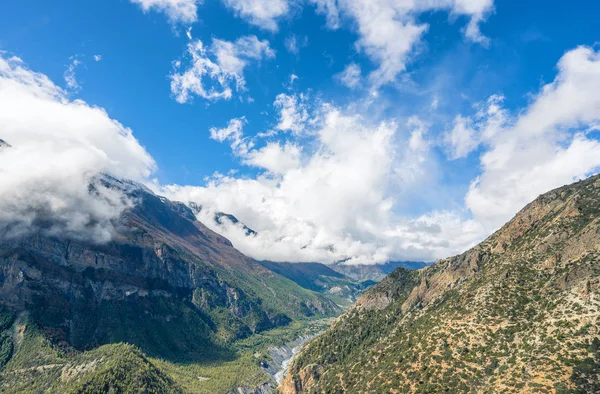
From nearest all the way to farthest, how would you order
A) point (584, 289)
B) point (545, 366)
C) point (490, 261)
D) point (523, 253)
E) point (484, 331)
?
point (545, 366)
point (584, 289)
point (484, 331)
point (523, 253)
point (490, 261)

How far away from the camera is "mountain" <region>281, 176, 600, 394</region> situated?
104075 millimetres

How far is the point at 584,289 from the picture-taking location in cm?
11675

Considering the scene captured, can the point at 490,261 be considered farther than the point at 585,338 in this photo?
Yes

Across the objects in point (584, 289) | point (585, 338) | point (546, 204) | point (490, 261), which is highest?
point (546, 204)

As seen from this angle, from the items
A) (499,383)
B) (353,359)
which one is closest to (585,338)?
(499,383)

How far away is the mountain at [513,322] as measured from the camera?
10407 cm

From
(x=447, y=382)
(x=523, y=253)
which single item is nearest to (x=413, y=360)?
(x=447, y=382)

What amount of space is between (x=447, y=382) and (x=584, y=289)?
2292 inches

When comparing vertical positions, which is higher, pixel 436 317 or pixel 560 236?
pixel 560 236

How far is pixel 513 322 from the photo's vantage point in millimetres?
126250

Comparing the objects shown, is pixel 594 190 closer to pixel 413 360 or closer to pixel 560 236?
pixel 560 236

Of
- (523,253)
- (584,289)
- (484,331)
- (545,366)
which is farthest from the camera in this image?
(523,253)

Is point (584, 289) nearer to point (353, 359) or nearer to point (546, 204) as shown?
point (546, 204)

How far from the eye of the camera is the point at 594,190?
164 meters
